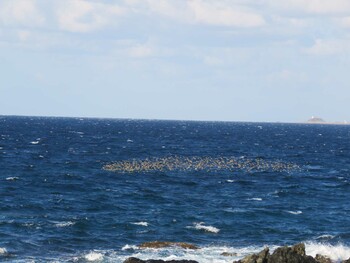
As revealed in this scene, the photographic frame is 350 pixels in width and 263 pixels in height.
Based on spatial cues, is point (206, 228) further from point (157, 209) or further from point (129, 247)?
point (129, 247)

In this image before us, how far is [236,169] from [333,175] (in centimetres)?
1461

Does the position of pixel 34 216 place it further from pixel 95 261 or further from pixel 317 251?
pixel 317 251

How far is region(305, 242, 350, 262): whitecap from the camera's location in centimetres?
4338

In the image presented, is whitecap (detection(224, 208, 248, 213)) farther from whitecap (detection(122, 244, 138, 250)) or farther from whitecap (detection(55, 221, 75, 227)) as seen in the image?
whitecap (detection(122, 244, 138, 250))

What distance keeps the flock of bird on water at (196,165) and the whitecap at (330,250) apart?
48.0 metres

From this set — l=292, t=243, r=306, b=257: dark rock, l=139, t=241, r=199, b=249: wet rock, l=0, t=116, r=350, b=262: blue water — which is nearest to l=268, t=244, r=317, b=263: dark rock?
l=292, t=243, r=306, b=257: dark rock

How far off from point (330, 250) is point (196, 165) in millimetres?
58736

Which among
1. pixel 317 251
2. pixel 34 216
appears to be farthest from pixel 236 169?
pixel 317 251

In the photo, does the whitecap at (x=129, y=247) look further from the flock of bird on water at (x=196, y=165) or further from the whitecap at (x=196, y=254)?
the flock of bird on water at (x=196, y=165)

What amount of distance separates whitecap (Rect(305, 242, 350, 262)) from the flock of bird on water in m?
48.0

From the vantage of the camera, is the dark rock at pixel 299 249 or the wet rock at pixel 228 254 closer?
the dark rock at pixel 299 249

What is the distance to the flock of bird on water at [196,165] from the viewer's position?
97387 millimetres

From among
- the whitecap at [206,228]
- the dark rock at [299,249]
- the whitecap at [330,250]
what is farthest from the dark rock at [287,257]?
the whitecap at [206,228]

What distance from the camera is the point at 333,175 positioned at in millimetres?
96875
